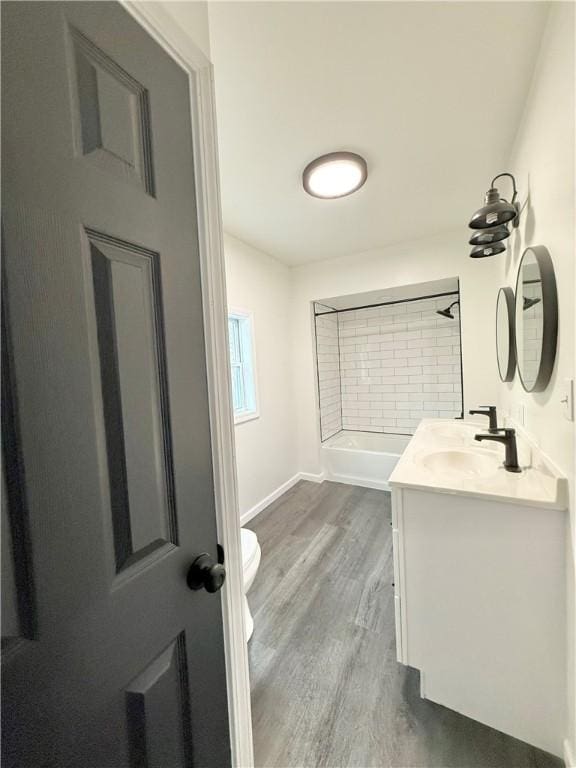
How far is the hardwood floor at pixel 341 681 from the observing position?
3.51ft

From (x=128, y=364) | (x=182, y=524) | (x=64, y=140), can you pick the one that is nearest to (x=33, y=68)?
(x=64, y=140)

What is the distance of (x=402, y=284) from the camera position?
296 cm

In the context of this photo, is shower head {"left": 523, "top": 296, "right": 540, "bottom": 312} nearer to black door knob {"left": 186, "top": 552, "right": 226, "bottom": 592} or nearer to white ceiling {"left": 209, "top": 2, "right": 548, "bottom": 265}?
white ceiling {"left": 209, "top": 2, "right": 548, "bottom": 265}

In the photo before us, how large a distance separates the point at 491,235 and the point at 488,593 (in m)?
1.70

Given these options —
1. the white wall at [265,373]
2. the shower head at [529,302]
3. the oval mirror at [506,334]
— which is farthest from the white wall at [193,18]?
the oval mirror at [506,334]

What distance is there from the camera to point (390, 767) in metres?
1.03

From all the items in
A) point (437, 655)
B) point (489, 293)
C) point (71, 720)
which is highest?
point (489, 293)

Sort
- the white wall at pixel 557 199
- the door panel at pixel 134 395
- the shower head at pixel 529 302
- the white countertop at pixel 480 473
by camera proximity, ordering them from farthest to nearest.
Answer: the shower head at pixel 529 302 < the white countertop at pixel 480 473 < the white wall at pixel 557 199 < the door panel at pixel 134 395

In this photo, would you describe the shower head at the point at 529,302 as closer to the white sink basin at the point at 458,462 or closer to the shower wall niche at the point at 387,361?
the white sink basin at the point at 458,462

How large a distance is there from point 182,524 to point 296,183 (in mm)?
2084

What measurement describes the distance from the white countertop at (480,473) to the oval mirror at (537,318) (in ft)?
1.19

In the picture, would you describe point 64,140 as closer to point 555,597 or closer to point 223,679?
point 223,679

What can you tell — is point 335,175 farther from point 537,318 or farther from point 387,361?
point 387,361

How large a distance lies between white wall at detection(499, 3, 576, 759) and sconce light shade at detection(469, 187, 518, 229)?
100mm
